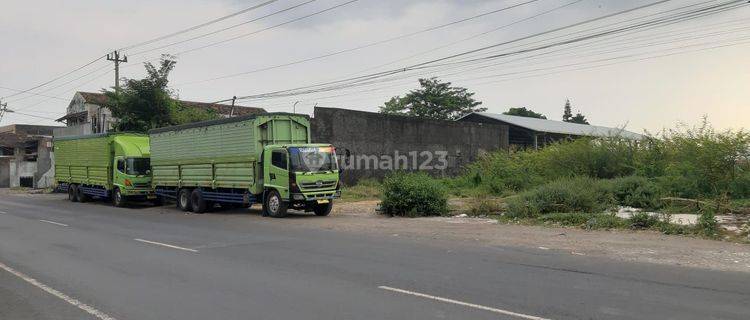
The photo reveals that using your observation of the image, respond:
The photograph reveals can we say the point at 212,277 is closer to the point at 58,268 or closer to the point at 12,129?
the point at 58,268

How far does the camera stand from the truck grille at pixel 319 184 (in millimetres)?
18291

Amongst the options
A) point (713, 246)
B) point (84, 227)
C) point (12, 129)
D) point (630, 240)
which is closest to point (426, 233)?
point (630, 240)

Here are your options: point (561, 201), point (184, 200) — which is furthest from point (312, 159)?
point (561, 201)

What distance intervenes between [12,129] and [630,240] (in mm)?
81455

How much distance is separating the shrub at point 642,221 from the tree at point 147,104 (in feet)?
97.9

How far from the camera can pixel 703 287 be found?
7.36m

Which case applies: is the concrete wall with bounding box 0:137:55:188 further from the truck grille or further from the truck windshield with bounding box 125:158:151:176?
the truck grille

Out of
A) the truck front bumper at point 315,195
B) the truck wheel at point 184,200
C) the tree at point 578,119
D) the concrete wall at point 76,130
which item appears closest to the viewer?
the truck front bumper at point 315,195

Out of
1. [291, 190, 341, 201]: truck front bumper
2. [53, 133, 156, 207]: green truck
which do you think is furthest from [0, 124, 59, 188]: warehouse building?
[291, 190, 341, 201]: truck front bumper

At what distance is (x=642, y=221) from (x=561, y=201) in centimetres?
304

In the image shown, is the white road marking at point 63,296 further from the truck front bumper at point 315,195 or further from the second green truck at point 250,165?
the second green truck at point 250,165

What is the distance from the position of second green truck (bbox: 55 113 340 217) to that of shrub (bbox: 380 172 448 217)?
1857 millimetres

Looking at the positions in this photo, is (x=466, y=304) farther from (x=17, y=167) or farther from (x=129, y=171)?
(x=17, y=167)

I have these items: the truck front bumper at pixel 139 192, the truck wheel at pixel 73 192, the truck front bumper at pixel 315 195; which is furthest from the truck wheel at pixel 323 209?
the truck wheel at pixel 73 192
